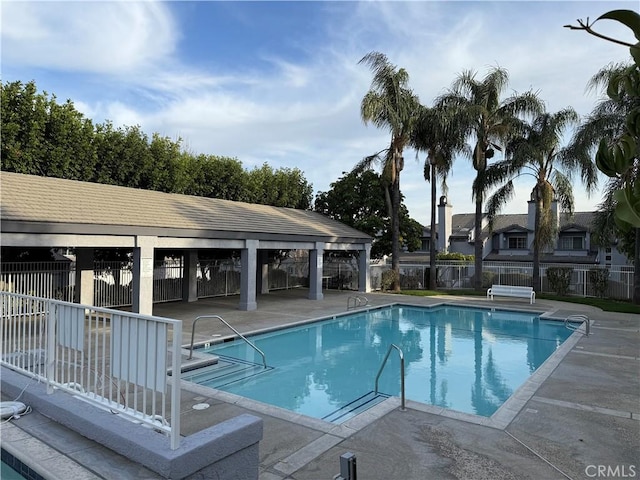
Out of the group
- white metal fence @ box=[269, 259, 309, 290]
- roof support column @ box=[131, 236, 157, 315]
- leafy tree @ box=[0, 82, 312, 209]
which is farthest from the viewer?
white metal fence @ box=[269, 259, 309, 290]

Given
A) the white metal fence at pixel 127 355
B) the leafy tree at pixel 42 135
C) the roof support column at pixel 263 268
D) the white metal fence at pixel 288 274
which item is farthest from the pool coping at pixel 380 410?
the white metal fence at pixel 288 274

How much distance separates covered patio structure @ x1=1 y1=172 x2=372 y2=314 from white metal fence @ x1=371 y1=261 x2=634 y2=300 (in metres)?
6.29

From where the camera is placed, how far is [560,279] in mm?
23594

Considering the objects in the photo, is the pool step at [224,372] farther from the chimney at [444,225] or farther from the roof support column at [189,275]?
the chimney at [444,225]

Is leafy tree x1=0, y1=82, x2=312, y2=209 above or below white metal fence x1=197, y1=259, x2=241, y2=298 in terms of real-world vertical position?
above

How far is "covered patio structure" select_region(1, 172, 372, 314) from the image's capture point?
12.1m

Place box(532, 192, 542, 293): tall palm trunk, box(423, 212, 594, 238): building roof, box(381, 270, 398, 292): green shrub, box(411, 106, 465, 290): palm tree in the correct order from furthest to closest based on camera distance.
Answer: box(423, 212, 594, 238): building roof < box(381, 270, 398, 292): green shrub < box(411, 106, 465, 290): palm tree < box(532, 192, 542, 293): tall palm trunk

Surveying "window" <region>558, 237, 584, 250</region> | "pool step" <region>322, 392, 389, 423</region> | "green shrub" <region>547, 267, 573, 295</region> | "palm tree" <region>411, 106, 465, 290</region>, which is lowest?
"pool step" <region>322, 392, 389, 423</region>

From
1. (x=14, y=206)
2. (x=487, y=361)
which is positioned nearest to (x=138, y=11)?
(x=14, y=206)

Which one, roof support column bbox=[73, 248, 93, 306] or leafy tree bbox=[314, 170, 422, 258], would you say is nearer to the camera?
roof support column bbox=[73, 248, 93, 306]

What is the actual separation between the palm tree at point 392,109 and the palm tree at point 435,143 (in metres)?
0.85

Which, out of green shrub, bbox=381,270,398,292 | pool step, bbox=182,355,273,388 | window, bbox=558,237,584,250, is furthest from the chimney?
pool step, bbox=182,355,273,388

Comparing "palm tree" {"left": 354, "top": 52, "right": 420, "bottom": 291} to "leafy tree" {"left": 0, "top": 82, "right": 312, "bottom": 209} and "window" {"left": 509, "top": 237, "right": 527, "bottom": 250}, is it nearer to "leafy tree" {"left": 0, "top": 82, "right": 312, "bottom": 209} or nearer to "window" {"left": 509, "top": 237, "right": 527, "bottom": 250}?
"leafy tree" {"left": 0, "top": 82, "right": 312, "bottom": 209}

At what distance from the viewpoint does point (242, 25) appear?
1264 cm
